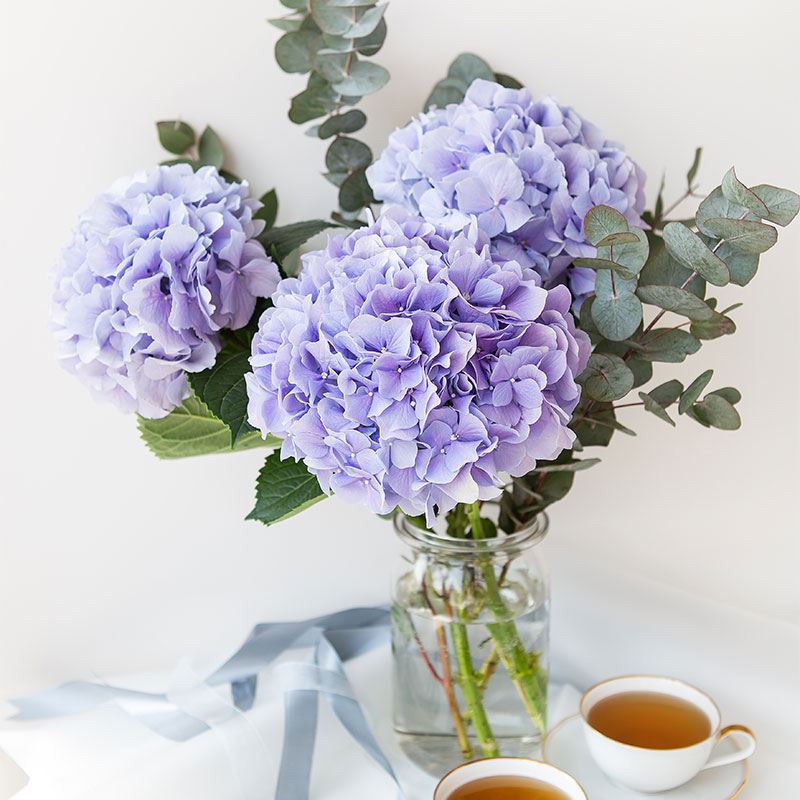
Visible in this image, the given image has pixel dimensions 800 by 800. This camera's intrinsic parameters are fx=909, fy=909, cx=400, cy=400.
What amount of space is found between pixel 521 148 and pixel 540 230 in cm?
6

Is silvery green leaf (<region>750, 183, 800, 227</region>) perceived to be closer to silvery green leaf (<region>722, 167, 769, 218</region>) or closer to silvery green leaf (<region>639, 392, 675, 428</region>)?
silvery green leaf (<region>722, 167, 769, 218</region>)

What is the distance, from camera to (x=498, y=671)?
804 mm

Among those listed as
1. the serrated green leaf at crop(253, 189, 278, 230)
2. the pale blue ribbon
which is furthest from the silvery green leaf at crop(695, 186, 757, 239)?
the pale blue ribbon

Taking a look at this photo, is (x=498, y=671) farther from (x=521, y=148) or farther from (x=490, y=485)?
(x=521, y=148)

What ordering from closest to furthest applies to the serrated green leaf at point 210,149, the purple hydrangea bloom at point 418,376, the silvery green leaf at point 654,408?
the purple hydrangea bloom at point 418,376, the silvery green leaf at point 654,408, the serrated green leaf at point 210,149

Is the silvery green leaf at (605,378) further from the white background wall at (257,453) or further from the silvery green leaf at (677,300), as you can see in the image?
the white background wall at (257,453)

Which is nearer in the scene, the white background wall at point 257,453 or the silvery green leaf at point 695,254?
the silvery green leaf at point 695,254

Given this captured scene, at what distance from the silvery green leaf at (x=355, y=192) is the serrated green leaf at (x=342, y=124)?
0.04 meters

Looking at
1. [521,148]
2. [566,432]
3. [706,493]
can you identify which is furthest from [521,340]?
[706,493]

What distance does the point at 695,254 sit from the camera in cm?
60

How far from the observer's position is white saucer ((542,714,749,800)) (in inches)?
30.0

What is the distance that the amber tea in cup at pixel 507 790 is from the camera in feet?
2.24

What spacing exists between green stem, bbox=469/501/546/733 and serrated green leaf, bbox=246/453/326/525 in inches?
6.3

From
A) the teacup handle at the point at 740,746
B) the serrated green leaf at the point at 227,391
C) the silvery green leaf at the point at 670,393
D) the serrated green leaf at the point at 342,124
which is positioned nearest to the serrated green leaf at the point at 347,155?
the serrated green leaf at the point at 342,124
